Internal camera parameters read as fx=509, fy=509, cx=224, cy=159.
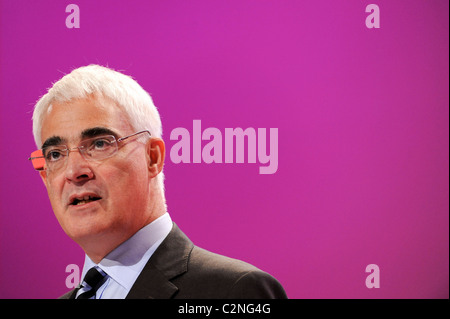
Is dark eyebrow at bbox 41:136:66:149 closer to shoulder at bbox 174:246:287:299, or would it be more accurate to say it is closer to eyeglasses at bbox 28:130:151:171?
eyeglasses at bbox 28:130:151:171

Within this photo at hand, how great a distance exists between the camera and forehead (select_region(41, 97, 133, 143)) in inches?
51.3

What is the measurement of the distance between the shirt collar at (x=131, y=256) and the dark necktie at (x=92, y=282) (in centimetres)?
2

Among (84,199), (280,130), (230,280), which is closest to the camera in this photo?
(230,280)

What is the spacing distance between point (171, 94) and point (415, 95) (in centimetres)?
134

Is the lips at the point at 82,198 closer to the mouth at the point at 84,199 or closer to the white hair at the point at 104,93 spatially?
the mouth at the point at 84,199

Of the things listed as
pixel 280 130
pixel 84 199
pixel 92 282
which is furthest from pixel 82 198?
pixel 280 130

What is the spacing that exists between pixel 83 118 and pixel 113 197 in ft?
0.71

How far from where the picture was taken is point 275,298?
46.9 inches

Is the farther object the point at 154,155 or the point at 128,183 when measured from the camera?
the point at 154,155

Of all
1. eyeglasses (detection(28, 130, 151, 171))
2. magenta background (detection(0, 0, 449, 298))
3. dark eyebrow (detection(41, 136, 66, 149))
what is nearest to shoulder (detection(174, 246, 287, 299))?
eyeglasses (detection(28, 130, 151, 171))

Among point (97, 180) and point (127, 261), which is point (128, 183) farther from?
point (127, 261)

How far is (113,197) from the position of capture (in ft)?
4.19

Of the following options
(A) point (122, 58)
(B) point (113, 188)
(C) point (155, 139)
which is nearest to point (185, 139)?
(A) point (122, 58)

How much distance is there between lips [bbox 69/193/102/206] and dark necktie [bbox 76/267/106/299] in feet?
0.61
